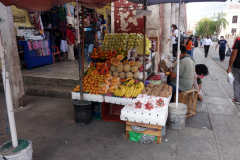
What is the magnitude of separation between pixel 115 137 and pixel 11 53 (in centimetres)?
359

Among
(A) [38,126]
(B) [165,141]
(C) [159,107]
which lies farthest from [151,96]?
(A) [38,126]

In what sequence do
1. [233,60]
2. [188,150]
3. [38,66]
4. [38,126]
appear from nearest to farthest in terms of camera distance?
1. [188,150]
2. [38,126]
3. [233,60]
4. [38,66]

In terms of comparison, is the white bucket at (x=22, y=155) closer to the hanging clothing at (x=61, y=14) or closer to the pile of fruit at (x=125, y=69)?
the pile of fruit at (x=125, y=69)

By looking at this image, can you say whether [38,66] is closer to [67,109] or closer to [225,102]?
[67,109]

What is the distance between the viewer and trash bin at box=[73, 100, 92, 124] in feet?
13.5

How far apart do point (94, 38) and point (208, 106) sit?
19.0ft

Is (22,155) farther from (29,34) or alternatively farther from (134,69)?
(29,34)

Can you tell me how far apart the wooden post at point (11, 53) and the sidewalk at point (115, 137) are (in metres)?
0.43

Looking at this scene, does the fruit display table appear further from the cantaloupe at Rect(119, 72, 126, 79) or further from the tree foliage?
the tree foliage

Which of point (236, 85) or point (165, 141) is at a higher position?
point (236, 85)

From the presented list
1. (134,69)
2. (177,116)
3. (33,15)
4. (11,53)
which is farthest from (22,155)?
(33,15)

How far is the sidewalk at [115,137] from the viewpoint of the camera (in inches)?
123

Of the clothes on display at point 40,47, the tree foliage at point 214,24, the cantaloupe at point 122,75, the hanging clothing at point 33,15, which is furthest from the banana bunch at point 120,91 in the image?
the tree foliage at point 214,24

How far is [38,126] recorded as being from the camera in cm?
420
